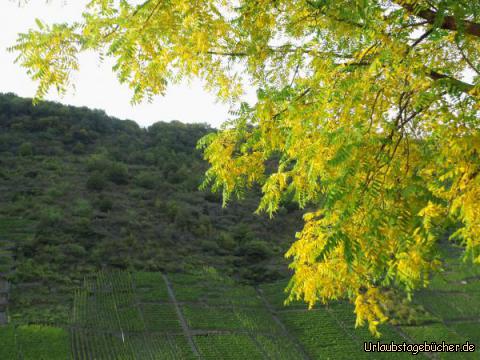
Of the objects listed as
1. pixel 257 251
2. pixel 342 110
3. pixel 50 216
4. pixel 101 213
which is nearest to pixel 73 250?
pixel 50 216

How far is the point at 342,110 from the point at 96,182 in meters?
37.1

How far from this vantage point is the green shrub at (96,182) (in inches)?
1511

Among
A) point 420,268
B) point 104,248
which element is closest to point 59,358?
point 104,248

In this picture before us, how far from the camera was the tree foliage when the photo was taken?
10.7ft

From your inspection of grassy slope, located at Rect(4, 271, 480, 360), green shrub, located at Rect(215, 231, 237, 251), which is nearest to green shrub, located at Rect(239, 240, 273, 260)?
green shrub, located at Rect(215, 231, 237, 251)

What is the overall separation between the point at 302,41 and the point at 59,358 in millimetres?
16789

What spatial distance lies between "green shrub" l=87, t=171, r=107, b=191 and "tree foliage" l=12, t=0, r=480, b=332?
3521 centimetres

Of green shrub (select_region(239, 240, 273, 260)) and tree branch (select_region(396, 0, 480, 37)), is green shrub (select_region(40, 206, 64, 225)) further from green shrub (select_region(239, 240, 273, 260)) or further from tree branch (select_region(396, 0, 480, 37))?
tree branch (select_region(396, 0, 480, 37))

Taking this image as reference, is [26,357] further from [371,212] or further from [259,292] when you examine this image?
[371,212]

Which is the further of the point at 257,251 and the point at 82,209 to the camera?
the point at 257,251

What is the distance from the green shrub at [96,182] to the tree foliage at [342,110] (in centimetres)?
3521

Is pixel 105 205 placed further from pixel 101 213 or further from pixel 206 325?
pixel 206 325

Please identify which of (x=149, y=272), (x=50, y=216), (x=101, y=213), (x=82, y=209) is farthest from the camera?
(x=101, y=213)

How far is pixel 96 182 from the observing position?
3838 cm
